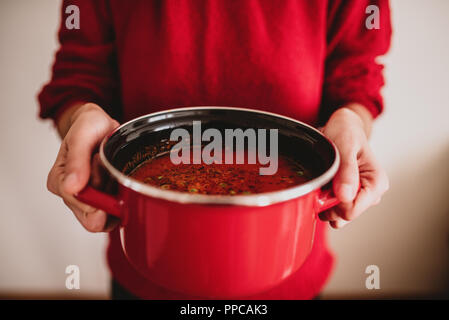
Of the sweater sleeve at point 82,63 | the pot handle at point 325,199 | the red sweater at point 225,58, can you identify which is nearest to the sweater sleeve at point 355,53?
the red sweater at point 225,58

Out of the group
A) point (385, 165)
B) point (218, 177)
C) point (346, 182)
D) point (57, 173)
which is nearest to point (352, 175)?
point (346, 182)

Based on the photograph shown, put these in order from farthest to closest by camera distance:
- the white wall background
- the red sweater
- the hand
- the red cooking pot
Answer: the white wall background
the red sweater
the hand
the red cooking pot

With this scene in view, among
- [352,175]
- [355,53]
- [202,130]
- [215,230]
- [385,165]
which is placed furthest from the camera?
[385,165]

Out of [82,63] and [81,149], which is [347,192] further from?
[82,63]

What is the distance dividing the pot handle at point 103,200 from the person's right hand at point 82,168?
14 mm

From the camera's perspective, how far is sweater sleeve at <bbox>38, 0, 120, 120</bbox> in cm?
78

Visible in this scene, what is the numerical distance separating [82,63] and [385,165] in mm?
1232

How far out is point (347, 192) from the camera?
1.58 ft

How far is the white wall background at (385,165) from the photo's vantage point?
4.11 ft

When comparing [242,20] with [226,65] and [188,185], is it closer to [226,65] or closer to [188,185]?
[226,65]

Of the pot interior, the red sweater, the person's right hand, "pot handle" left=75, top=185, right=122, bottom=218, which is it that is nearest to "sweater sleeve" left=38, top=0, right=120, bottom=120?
the red sweater

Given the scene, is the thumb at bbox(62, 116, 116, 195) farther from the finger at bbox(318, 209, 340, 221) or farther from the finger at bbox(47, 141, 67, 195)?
the finger at bbox(318, 209, 340, 221)

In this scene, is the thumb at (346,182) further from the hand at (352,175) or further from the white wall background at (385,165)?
the white wall background at (385,165)

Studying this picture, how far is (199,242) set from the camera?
0.42 m
